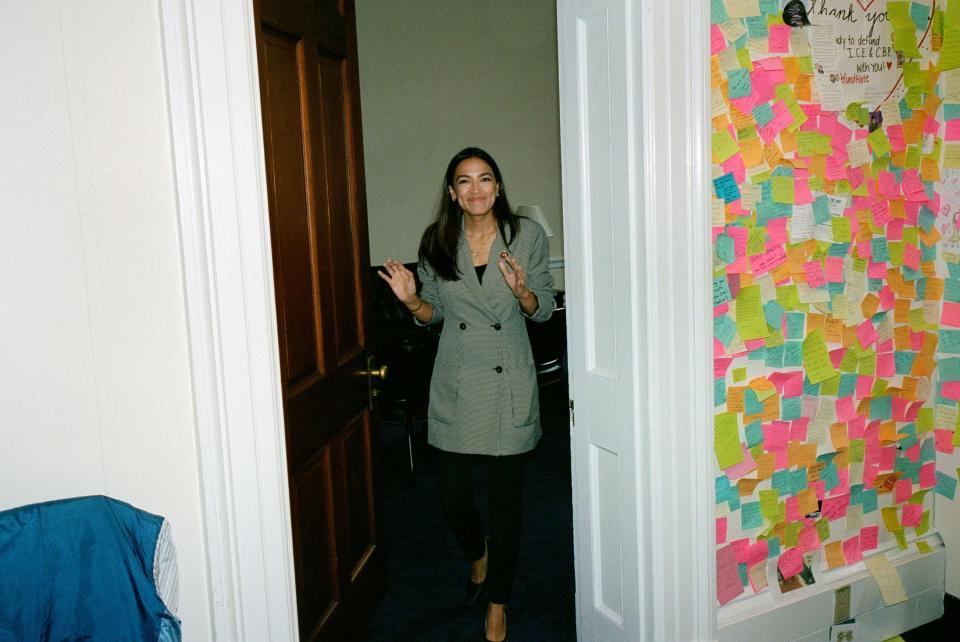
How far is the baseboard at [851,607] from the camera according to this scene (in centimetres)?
218

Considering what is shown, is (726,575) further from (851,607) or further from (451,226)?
(451,226)

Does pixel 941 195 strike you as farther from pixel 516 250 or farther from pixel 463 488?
pixel 463 488

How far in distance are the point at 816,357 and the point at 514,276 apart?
0.88 meters

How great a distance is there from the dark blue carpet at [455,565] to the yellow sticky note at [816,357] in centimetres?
111

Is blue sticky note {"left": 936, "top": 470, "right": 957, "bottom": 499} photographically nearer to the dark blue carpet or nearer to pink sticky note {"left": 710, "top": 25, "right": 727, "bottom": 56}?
the dark blue carpet

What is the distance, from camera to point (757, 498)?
7.07 ft

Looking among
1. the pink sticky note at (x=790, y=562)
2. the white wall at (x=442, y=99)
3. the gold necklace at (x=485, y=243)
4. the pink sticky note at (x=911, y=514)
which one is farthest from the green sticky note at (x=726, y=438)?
the white wall at (x=442, y=99)

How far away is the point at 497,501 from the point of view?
2.46 metres

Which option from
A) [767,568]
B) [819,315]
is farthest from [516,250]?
[767,568]

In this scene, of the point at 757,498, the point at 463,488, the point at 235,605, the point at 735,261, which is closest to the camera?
the point at 235,605

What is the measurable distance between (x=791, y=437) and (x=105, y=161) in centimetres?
184

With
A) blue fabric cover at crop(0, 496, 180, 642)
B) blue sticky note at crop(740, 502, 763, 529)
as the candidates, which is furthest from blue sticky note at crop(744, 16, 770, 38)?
blue fabric cover at crop(0, 496, 180, 642)

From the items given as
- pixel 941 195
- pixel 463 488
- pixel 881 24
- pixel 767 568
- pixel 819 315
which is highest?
pixel 881 24

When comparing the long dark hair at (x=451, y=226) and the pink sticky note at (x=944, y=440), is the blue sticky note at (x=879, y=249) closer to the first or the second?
Answer: the pink sticky note at (x=944, y=440)
